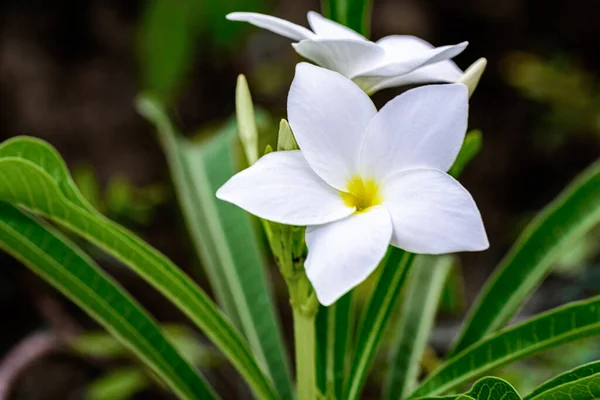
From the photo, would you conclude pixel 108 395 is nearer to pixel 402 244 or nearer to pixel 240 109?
pixel 240 109

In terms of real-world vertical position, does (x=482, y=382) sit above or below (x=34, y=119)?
above

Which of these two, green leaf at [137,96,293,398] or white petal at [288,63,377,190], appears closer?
white petal at [288,63,377,190]

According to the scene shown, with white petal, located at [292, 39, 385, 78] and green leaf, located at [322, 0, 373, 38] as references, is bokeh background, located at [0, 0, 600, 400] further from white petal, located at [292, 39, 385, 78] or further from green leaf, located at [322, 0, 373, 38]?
white petal, located at [292, 39, 385, 78]

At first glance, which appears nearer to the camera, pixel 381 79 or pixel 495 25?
pixel 381 79

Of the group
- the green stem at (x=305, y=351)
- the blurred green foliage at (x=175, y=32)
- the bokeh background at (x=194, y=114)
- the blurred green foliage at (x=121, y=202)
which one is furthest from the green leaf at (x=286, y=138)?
the blurred green foliage at (x=175, y=32)

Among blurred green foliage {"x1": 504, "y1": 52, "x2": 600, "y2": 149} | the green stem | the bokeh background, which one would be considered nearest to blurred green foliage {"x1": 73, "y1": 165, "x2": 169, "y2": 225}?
the bokeh background

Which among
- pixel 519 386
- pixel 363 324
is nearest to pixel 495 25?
pixel 519 386

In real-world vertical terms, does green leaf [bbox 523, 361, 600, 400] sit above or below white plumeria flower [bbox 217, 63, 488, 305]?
below
